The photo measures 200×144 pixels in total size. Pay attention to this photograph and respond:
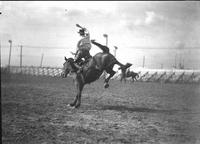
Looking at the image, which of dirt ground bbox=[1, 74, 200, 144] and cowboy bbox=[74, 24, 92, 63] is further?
cowboy bbox=[74, 24, 92, 63]

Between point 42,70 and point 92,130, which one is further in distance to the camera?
point 42,70

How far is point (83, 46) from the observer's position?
10992mm

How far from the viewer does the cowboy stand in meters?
10.6

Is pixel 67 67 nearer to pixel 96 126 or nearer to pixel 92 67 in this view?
pixel 92 67

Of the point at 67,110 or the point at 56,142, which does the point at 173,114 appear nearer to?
the point at 67,110

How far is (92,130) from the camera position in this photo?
25.0 ft

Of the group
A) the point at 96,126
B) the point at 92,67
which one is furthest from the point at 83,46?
the point at 96,126

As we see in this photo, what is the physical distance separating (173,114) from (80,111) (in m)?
3.46

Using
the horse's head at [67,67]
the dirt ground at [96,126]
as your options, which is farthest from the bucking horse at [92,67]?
the dirt ground at [96,126]

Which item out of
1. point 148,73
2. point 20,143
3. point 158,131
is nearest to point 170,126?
point 158,131

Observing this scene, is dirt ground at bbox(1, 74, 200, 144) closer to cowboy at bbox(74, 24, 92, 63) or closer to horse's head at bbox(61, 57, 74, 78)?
horse's head at bbox(61, 57, 74, 78)

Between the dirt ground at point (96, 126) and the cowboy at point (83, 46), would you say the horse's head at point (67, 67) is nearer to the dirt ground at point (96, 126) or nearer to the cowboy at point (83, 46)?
the cowboy at point (83, 46)

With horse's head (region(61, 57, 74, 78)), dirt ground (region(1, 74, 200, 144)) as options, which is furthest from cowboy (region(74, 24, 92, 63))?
dirt ground (region(1, 74, 200, 144))

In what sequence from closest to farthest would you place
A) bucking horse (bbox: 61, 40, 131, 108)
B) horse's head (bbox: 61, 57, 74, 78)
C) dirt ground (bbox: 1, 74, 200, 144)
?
dirt ground (bbox: 1, 74, 200, 144) < bucking horse (bbox: 61, 40, 131, 108) < horse's head (bbox: 61, 57, 74, 78)
